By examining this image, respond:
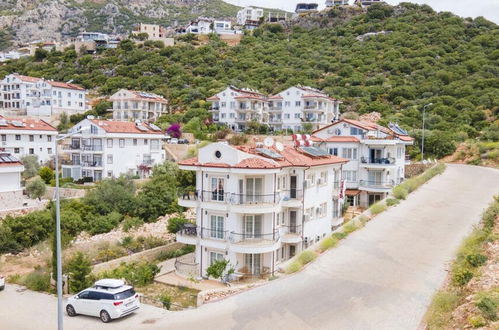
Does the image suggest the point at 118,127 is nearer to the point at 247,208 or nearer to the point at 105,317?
the point at 247,208

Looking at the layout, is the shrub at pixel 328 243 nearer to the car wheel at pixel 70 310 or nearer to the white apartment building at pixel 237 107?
A: the car wheel at pixel 70 310

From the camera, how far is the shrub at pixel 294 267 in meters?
21.2

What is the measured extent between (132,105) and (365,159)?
55.0m

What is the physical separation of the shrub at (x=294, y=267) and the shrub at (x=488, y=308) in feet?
29.7

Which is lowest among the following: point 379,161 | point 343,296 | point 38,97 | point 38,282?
point 38,282

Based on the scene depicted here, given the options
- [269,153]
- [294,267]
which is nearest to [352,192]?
[269,153]

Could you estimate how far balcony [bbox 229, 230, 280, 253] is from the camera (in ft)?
79.0

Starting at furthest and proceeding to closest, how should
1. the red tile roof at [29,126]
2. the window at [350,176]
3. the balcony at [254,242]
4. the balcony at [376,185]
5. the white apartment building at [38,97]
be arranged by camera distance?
the white apartment building at [38,97] → the red tile roof at [29,126] → the window at [350,176] → the balcony at [376,185] → the balcony at [254,242]

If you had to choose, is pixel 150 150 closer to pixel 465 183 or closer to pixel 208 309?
pixel 465 183

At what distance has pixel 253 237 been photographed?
2539 centimetres

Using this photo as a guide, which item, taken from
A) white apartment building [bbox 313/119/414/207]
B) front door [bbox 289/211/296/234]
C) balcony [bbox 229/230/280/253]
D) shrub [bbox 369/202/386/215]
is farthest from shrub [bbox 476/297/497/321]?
white apartment building [bbox 313/119/414/207]

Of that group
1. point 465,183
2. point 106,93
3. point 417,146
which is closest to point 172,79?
point 106,93

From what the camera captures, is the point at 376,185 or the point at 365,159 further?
Answer: the point at 365,159

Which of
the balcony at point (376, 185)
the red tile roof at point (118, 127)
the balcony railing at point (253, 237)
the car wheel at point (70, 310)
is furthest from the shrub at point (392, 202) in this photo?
the red tile roof at point (118, 127)
